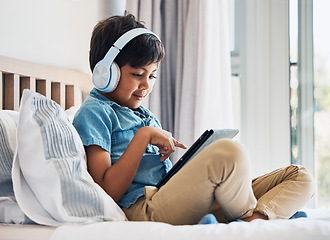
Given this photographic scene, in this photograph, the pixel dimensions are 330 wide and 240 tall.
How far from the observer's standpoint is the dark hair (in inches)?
48.4

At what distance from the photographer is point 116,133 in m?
1.17

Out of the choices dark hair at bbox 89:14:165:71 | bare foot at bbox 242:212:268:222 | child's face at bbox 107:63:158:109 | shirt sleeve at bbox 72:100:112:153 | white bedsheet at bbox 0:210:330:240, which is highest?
dark hair at bbox 89:14:165:71

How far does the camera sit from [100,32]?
4.17 feet

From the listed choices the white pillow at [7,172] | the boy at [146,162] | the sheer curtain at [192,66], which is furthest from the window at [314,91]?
the white pillow at [7,172]

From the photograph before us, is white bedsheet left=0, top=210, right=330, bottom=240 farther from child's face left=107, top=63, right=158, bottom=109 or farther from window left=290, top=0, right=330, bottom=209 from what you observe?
window left=290, top=0, right=330, bottom=209

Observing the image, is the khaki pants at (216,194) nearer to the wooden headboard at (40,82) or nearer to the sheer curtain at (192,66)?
the wooden headboard at (40,82)

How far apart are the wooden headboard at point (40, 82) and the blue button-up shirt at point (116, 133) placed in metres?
0.28

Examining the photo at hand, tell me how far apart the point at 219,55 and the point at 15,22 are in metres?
1.04

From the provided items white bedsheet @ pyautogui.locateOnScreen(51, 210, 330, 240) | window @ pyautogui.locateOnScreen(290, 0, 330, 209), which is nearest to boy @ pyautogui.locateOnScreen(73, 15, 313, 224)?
white bedsheet @ pyautogui.locateOnScreen(51, 210, 330, 240)

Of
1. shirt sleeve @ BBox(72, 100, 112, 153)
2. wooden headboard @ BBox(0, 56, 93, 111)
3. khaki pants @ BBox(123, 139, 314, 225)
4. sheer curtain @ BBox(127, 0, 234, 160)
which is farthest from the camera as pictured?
sheer curtain @ BBox(127, 0, 234, 160)

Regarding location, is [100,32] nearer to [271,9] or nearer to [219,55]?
[219,55]

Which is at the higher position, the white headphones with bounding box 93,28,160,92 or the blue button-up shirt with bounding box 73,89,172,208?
the white headphones with bounding box 93,28,160,92

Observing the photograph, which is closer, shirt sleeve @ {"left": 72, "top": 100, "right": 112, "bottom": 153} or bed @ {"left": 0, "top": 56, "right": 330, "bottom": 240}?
bed @ {"left": 0, "top": 56, "right": 330, "bottom": 240}

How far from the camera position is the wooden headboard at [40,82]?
4.35ft
